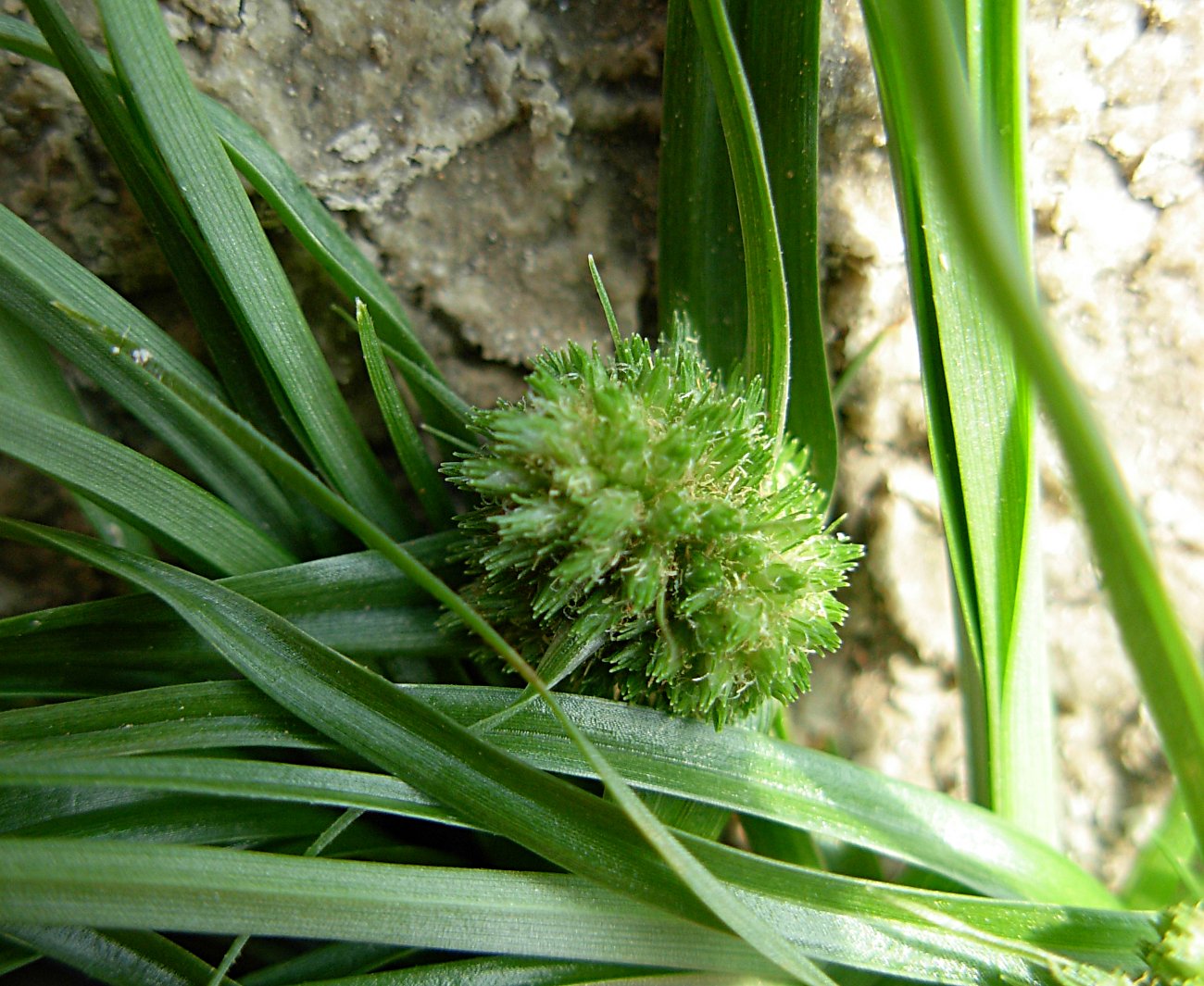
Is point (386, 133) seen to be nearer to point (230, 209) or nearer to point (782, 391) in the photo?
point (230, 209)

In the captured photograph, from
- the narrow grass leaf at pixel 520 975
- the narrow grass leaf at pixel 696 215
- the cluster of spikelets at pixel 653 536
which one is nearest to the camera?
the cluster of spikelets at pixel 653 536

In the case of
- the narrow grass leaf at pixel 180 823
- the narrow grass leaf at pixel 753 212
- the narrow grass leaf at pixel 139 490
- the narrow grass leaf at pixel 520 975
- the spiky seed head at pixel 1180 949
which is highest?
the narrow grass leaf at pixel 753 212

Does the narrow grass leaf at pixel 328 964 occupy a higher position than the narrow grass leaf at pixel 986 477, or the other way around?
the narrow grass leaf at pixel 986 477

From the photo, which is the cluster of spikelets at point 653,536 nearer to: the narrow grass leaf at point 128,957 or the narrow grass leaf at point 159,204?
the narrow grass leaf at point 159,204

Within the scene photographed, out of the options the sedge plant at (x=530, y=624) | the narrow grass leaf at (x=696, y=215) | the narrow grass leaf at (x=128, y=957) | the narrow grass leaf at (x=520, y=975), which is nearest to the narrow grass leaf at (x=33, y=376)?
the sedge plant at (x=530, y=624)

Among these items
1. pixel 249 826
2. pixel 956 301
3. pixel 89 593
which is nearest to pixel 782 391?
pixel 956 301

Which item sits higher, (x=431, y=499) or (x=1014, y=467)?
(x=1014, y=467)

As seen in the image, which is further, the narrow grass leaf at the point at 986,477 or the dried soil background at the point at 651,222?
the dried soil background at the point at 651,222
